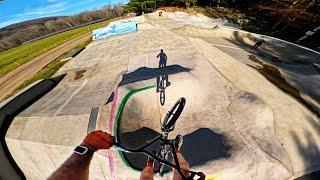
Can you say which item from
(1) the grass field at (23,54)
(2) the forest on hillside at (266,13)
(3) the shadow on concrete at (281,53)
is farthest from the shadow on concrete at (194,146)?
(1) the grass field at (23,54)

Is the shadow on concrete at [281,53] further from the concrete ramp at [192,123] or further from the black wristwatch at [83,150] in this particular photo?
the black wristwatch at [83,150]

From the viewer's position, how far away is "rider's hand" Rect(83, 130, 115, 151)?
4344 millimetres

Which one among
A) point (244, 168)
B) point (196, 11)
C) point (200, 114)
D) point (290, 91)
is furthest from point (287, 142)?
point (196, 11)

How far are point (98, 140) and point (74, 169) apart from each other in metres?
0.52

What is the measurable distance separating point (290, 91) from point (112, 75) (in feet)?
40.4

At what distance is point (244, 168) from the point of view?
50.7 feet

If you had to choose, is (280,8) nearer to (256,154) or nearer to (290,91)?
(290,91)

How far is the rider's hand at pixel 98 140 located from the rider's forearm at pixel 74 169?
0.65ft

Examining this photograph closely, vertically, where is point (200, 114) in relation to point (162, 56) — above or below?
below

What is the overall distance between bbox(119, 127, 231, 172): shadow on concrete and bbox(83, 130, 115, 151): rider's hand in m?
11.1

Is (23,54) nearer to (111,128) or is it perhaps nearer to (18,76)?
(18,76)

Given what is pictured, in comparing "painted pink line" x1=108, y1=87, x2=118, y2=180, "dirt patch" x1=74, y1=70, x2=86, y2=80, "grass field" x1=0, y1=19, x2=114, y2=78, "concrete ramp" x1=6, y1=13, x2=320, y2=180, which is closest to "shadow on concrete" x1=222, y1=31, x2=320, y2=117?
"concrete ramp" x1=6, y1=13, x2=320, y2=180

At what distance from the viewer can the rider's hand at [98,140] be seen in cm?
434

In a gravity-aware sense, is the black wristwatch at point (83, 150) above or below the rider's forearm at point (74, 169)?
above
